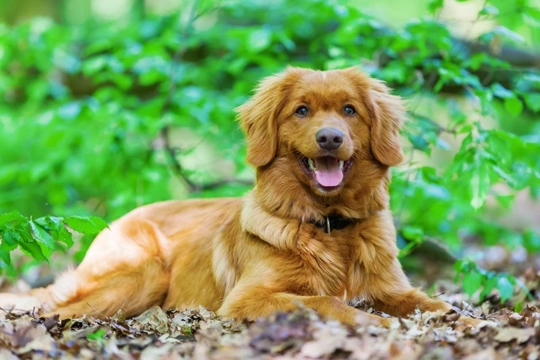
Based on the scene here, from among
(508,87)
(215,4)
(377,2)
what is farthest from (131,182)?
(377,2)

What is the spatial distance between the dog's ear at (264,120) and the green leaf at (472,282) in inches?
67.6

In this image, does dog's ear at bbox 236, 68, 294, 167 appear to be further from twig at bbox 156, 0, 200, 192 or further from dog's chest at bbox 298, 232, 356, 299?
twig at bbox 156, 0, 200, 192

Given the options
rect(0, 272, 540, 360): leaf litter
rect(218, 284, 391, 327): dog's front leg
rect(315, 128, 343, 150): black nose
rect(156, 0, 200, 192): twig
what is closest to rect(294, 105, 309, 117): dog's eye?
rect(315, 128, 343, 150): black nose

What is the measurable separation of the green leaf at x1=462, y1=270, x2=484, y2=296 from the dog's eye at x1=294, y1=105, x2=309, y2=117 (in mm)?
1737

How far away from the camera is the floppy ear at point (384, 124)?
454 centimetres

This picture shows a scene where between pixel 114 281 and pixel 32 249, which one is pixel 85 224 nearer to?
pixel 32 249

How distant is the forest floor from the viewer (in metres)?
3.04

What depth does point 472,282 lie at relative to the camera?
16.3 ft

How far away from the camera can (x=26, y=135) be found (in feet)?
28.1

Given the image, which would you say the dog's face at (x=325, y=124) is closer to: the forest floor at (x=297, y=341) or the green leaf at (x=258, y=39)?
the forest floor at (x=297, y=341)

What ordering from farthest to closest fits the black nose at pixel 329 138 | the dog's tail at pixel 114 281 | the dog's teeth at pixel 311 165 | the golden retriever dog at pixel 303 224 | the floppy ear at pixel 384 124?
the dog's tail at pixel 114 281, the floppy ear at pixel 384 124, the dog's teeth at pixel 311 165, the golden retriever dog at pixel 303 224, the black nose at pixel 329 138

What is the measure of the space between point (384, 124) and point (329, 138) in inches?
25.6

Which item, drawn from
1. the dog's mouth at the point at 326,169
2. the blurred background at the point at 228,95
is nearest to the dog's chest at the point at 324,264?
the dog's mouth at the point at 326,169

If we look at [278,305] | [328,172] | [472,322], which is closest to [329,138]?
[328,172]
